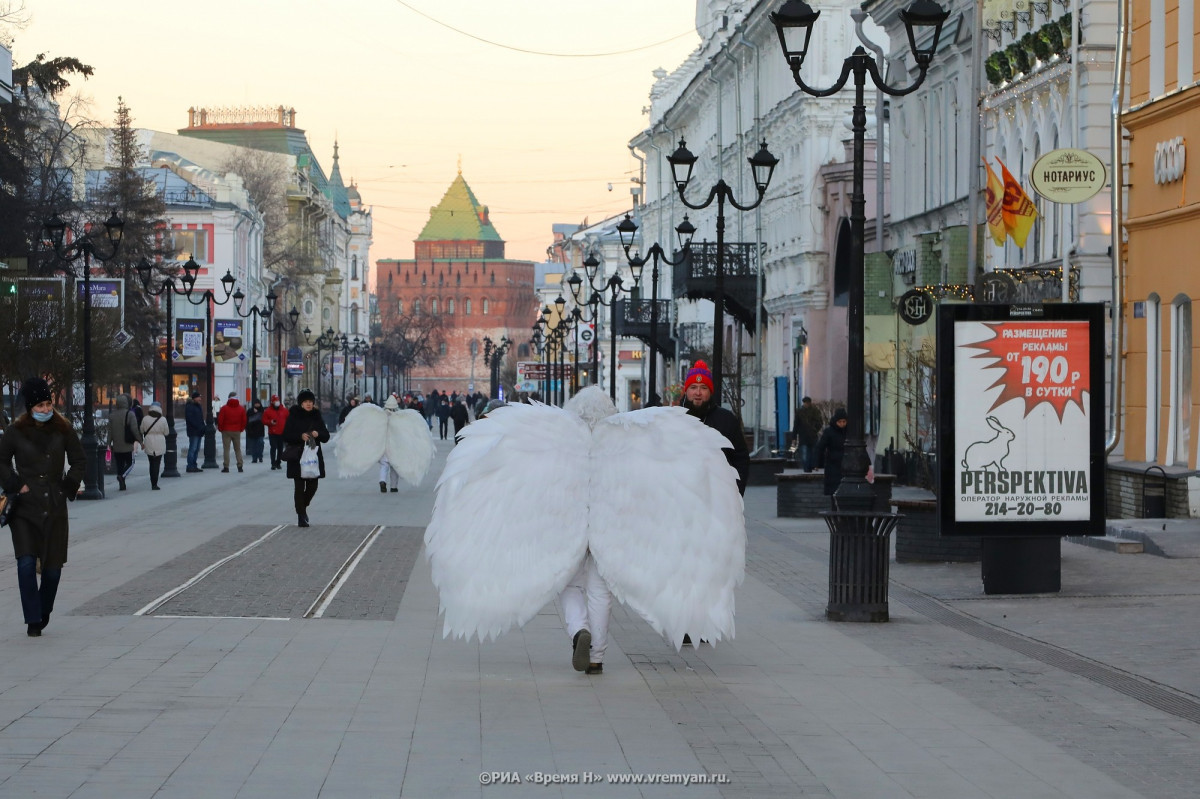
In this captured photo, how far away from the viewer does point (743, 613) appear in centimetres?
1484

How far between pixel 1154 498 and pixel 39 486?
48.3 ft

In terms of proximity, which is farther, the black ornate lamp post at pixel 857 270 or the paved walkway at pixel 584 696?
the black ornate lamp post at pixel 857 270

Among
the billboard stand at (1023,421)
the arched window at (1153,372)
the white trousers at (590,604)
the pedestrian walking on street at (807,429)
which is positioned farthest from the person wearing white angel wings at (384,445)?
the white trousers at (590,604)

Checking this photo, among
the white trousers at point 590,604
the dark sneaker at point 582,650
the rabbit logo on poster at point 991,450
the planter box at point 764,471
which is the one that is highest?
the rabbit logo on poster at point 991,450

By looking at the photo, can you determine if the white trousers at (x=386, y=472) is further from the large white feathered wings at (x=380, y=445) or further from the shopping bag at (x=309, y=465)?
the shopping bag at (x=309, y=465)

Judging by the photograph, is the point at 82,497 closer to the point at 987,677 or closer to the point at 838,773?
the point at 987,677

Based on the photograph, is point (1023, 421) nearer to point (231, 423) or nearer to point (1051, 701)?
point (1051, 701)

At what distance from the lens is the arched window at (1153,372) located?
2477 centimetres

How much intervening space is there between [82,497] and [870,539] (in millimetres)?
18835

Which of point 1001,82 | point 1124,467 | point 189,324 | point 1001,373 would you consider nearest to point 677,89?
point 189,324

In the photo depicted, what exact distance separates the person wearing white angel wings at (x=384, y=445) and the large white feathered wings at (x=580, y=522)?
21.5m

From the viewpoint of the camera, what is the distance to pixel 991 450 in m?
15.8

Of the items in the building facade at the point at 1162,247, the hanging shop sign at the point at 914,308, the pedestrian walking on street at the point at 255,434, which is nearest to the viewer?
the building facade at the point at 1162,247

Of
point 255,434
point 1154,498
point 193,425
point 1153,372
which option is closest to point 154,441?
point 193,425
